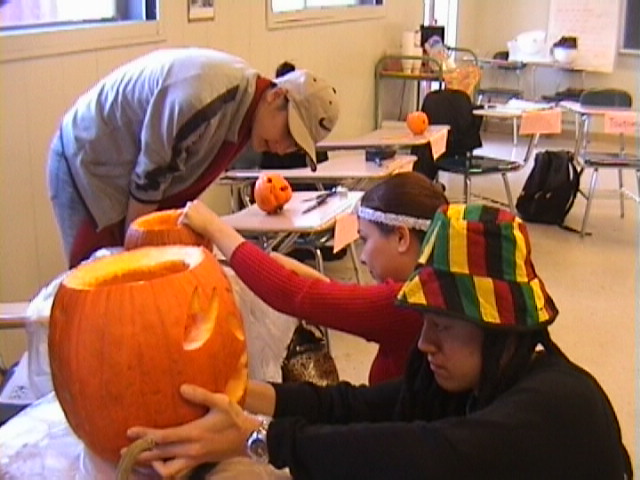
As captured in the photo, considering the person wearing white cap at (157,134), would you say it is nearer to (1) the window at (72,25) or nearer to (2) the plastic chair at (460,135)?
(1) the window at (72,25)

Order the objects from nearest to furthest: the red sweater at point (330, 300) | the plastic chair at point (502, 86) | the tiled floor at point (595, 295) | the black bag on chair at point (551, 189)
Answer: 1. the red sweater at point (330, 300)
2. the tiled floor at point (595, 295)
3. the black bag on chair at point (551, 189)
4. the plastic chair at point (502, 86)

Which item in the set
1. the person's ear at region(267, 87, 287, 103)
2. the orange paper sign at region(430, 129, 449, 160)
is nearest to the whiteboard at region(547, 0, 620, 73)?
the orange paper sign at region(430, 129, 449, 160)

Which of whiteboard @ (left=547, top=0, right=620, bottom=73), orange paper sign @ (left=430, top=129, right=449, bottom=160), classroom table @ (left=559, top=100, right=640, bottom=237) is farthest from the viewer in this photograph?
whiteboard @ (left=547, top=0, right=620, bottom=73)

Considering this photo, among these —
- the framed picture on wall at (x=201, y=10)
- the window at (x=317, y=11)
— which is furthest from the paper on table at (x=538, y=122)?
the framed picture on wall at (x=201, y=10)

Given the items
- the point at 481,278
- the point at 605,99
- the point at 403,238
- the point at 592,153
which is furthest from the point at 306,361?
the point at 605,99

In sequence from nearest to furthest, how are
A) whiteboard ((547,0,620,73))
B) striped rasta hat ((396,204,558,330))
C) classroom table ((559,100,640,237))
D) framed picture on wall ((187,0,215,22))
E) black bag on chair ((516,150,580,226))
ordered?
1. striped rasta hat ((396,204,558,330))
2. framed picture on wall ((187,0,215,22))
3. classroom table ((559,100,640,237))
4. black bag on chair ((516,150,580,226))
5. whiteboard ((547,0,620,73))

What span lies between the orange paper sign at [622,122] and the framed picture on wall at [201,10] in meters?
2.31

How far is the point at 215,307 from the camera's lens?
1158 mm

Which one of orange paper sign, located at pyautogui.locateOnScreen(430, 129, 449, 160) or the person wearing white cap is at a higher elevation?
the person wearing white cap

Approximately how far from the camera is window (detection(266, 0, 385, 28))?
4.21 meters

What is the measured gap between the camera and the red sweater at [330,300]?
4.89 feet

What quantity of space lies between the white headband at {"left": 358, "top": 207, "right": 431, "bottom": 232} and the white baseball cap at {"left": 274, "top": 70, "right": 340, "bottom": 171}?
1.89 ft

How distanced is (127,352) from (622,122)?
4197mm

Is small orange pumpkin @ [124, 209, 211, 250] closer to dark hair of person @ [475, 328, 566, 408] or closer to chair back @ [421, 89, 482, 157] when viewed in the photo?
dark hair of person @ [475, 328, 566, 408]
